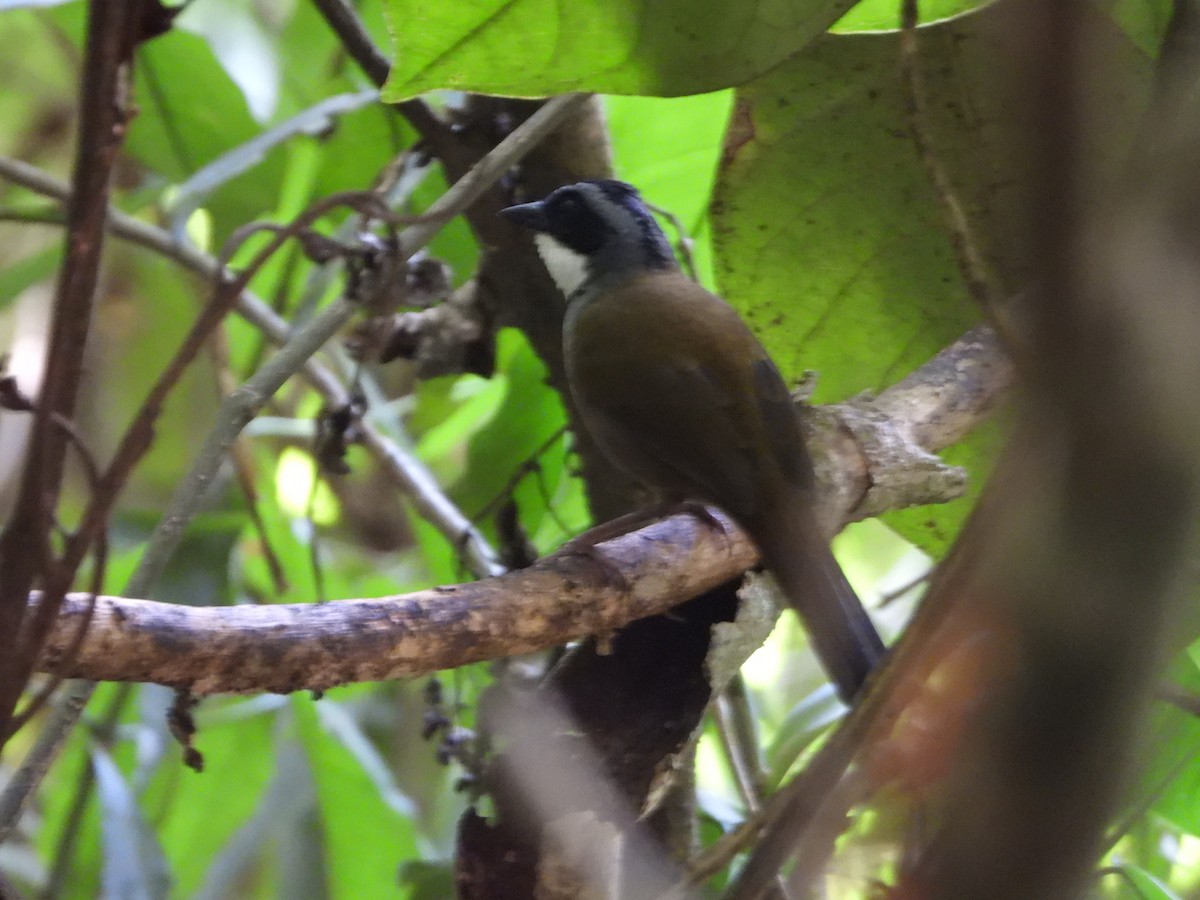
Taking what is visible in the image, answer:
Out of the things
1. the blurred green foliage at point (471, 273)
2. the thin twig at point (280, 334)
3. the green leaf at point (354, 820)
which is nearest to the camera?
the blurred green foliage at point (471, 273)

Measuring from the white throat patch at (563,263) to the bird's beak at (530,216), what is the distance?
34 millimetres

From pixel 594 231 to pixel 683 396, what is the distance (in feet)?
1.47

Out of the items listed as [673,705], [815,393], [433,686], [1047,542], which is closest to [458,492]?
[433,686]

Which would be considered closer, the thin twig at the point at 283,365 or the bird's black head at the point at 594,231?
the thin twig at the point at 283,365

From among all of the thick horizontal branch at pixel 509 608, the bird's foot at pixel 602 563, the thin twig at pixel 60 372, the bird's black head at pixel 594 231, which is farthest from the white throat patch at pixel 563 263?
the thin twig at pixel 60 372

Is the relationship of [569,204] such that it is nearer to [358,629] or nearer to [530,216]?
[530,216]

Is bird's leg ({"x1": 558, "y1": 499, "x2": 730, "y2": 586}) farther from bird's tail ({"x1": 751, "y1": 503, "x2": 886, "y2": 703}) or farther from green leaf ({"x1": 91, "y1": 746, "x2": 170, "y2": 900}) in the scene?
green leaf ({"x1": 91, "y1": 746, "x2": 170, "y2": 900})

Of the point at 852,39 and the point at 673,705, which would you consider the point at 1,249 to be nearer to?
the point at 852,39

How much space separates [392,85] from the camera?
1.25 meters

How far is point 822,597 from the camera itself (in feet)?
4.87

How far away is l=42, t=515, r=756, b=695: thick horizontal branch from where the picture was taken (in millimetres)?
961

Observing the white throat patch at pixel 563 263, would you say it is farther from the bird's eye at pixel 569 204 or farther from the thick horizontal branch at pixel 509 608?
the thick horizontal branch at pixel 509 608

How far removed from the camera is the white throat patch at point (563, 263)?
217 centimetres

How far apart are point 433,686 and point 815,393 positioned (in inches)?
30.3
